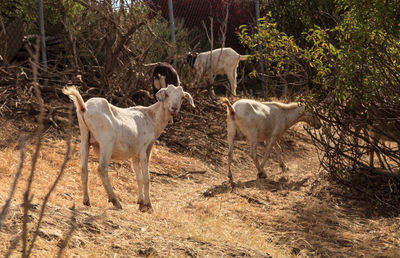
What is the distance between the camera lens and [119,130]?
19.9 feet

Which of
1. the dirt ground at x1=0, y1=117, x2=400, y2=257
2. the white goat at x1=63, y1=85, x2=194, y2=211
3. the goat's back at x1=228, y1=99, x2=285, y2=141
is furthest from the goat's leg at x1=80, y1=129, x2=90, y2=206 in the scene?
the goat's back at x1=228, y1=99, x2=285, y2=141

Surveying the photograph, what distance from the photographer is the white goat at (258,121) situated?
8.89 metres

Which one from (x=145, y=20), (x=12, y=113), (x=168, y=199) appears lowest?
(x=168, y=199)

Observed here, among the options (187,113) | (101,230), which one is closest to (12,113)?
(187,113)

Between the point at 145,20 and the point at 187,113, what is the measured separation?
88.5 inches

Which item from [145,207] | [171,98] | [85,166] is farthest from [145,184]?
[171,98]

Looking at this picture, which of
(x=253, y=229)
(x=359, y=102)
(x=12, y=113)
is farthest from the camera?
(x=12, y=113)

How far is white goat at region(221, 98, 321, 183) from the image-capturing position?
889 cm

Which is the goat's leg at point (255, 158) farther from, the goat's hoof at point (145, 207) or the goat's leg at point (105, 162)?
the goat's leg at point (105, 162)

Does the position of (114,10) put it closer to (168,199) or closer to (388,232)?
(168,199)

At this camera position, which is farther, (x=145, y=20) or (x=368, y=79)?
(x=145, y=20)

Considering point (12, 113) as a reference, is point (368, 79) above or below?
above

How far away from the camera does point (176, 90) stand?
6895mm

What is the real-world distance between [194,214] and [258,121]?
278cm
